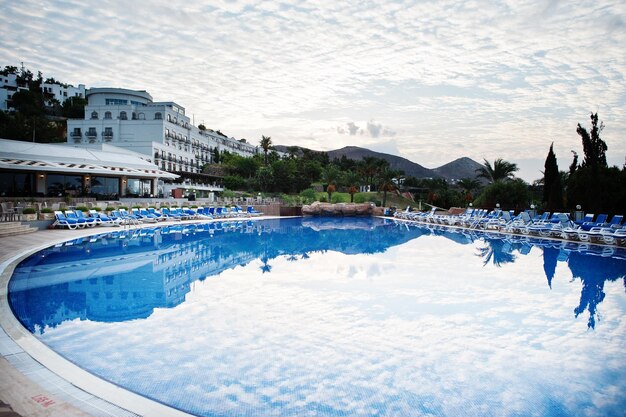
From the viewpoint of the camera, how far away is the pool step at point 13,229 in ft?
48.2

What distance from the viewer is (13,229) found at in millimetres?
15195

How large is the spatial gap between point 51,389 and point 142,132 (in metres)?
45.7

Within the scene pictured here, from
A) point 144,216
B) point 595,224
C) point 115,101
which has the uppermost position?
point 115,101

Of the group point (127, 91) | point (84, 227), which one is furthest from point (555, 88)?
point (127, 91)

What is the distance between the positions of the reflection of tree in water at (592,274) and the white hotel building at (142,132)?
108 feet

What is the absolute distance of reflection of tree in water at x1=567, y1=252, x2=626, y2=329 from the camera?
7.40 m

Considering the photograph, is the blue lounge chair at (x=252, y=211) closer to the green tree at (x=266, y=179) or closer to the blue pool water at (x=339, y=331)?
the blue pool water at (x=339, y=331)

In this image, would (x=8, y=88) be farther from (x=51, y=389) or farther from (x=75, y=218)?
(x=51, y=389)

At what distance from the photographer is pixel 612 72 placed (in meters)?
19.4

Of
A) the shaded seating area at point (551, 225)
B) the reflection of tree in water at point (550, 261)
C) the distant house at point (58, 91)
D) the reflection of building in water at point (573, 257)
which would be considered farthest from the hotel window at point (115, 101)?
the reflection of tree in water at point (550, 261)

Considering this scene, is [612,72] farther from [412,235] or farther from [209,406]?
[209,406]

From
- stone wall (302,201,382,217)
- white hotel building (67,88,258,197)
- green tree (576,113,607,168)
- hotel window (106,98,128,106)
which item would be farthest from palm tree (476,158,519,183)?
hotel window (106,98,128,106)

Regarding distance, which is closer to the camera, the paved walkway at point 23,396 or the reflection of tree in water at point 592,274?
the paved walkway at point 23,396

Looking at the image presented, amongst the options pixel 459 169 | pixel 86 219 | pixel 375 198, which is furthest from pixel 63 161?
pixel 459 169
